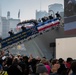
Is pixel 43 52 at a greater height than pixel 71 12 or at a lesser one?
lesser

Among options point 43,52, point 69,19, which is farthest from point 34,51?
point 69,19

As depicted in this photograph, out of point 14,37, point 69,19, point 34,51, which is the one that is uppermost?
point 69,19

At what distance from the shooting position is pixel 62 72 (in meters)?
7.80

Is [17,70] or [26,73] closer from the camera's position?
[17,70]

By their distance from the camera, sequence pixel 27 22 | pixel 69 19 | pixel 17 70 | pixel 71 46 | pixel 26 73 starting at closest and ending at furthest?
pixel 17 70 → pixel 26 73 → pixel 71 46 → pixel 69 19 → pixel 27 22

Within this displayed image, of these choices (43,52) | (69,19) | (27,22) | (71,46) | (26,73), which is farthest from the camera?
(27,22)

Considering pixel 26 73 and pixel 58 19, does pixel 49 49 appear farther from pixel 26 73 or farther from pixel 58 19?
pixel 26 73

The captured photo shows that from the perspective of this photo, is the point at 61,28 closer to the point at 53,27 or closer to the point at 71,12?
the point at 53,27

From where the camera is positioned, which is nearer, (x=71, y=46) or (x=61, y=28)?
(x=71, y=46)

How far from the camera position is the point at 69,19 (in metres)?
22.3

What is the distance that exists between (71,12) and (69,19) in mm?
565

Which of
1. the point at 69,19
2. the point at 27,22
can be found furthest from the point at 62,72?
the point at 27,22

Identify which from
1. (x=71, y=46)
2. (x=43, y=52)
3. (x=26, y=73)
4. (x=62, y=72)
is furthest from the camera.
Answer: (x=43, y=52)

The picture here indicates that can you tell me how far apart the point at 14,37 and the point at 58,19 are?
4135mm
